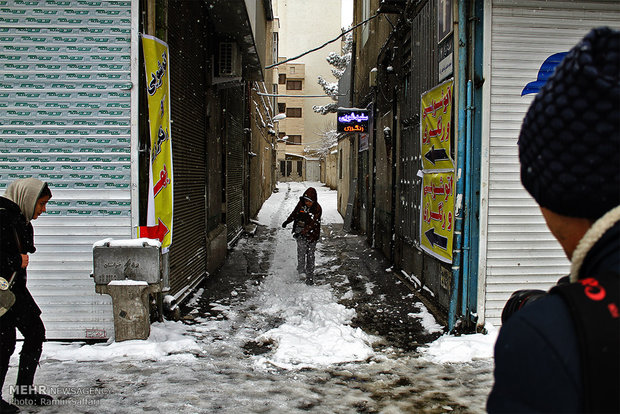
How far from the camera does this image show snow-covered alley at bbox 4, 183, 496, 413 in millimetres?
4328

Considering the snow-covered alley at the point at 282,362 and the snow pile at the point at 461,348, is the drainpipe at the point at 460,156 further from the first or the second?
the snow-covered alley at the point at 282,362

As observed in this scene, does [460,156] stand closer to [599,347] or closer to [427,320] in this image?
[427,320]

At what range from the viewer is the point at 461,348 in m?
5.51

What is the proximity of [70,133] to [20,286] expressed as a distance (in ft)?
7.94

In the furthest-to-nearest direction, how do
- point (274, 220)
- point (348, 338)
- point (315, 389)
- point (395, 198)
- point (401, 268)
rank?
point (274, 220) < point (395, 198) < point (401, 268) < point (348, 338) < point (315, 389)

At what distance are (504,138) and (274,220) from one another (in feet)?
50.5

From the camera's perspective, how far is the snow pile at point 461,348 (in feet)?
17.6

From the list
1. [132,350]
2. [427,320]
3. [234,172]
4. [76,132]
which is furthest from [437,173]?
[234,172]

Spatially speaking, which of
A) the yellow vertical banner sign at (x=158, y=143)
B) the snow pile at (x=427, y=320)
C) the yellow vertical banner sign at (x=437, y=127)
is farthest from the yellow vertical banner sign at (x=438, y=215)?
the yellow vertical banner sign at (x=158, y=143)

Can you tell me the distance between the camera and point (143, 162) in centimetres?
609

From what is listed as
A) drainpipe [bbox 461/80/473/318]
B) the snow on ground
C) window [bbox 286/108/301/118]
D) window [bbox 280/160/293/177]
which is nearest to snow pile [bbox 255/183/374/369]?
the snow on ground

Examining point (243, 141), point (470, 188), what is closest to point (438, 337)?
point (470, 188)

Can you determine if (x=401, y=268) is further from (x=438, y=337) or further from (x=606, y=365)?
(x=606, y=365)

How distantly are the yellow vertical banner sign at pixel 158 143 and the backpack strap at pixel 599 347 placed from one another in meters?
5.55
